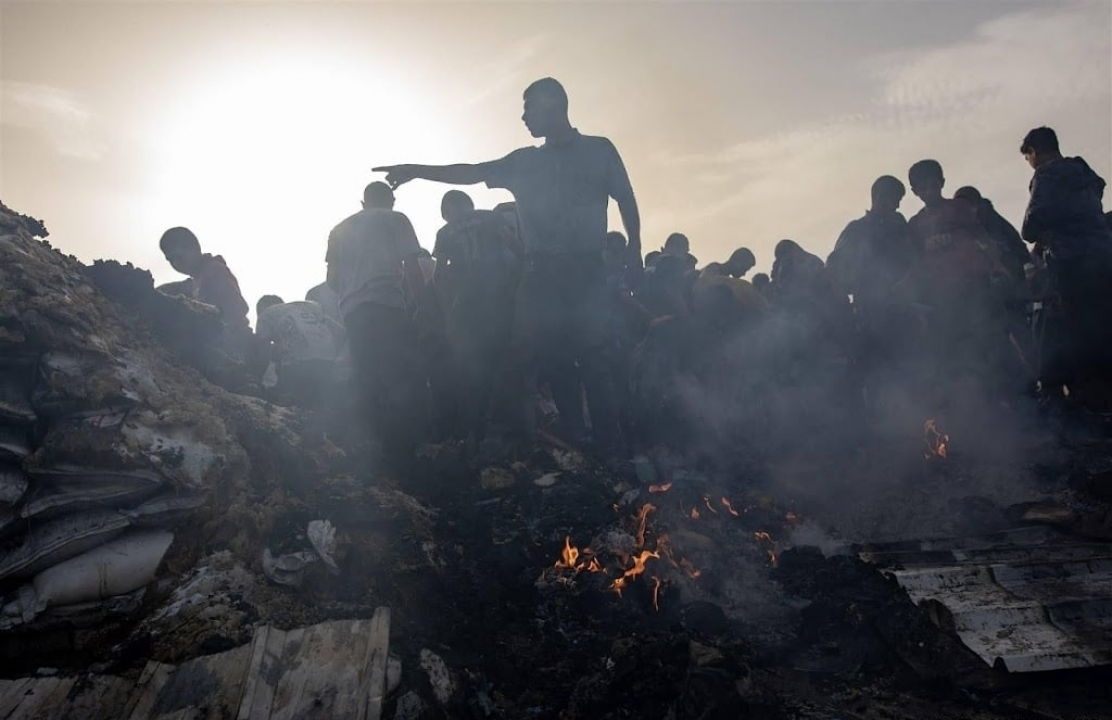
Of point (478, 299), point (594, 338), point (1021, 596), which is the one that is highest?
point (478, 299)

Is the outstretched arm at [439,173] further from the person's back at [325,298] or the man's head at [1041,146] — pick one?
the man's head at [1041,146]

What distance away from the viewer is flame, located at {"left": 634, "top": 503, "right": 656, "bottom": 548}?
499 cm

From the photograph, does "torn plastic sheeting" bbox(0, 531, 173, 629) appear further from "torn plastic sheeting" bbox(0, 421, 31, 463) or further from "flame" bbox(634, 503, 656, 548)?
"flame" bbox(634, 503, 656, 548)

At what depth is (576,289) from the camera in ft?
20.2

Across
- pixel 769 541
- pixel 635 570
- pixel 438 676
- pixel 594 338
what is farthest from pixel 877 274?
pixel 438 676

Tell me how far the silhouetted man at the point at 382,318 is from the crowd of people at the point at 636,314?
0.07 ft

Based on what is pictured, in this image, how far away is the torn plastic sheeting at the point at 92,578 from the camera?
3352mm

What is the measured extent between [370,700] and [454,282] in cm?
449

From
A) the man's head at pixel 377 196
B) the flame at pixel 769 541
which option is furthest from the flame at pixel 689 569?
the man's head at pixel 377 196

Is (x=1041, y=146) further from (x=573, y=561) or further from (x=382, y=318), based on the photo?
(x=382, y=318)

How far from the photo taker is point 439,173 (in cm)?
626

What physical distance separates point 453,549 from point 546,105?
4.14m

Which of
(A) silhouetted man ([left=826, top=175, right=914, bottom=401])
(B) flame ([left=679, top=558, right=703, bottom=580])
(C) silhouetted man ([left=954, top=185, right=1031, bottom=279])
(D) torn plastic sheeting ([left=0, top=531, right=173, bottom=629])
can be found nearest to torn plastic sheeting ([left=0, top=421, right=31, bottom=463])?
(D) torn plastic sheeting ([left=0, top=531, right=173, bottom=629])

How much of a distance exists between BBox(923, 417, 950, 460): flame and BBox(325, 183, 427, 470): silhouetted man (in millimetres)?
5411
